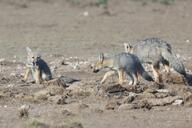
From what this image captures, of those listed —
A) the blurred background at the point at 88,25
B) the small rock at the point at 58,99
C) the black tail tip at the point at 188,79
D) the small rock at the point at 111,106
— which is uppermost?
the blurred background at the point at 88,25

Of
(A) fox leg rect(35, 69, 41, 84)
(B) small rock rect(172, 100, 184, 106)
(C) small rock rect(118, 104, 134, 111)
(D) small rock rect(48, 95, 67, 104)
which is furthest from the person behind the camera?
(A) fox leg rect(35, 69, 41, 84)

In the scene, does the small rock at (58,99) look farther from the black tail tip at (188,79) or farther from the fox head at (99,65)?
the black tail tip at (188,79)

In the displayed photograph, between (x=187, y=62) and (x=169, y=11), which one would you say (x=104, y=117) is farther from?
(x=169, y=11)

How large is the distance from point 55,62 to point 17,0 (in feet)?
51.2

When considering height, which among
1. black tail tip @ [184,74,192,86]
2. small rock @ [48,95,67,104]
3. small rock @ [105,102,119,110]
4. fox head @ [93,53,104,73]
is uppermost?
fox head @ [93,53,104,73]

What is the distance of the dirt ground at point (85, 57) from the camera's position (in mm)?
12859

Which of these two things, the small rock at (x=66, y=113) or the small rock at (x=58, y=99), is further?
the small rock at (x=58, y=99)

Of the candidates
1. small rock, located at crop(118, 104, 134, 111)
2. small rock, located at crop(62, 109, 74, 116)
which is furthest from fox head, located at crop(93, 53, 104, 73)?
small rock, located at crop(62, 109, 74, 116)

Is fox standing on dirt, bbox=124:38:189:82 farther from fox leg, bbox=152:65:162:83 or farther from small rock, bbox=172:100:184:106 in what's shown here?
small rock, bbox=172:100:184:106

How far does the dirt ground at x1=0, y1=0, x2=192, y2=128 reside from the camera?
506 inches

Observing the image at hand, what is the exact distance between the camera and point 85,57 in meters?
21.0

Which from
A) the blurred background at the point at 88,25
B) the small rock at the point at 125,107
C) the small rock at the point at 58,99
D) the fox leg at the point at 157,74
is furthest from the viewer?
the blurred background at the point at 88,25

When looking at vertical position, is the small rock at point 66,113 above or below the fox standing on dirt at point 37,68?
below

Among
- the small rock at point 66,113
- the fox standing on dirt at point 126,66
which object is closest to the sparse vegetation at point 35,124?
the small rock at point 66,113
